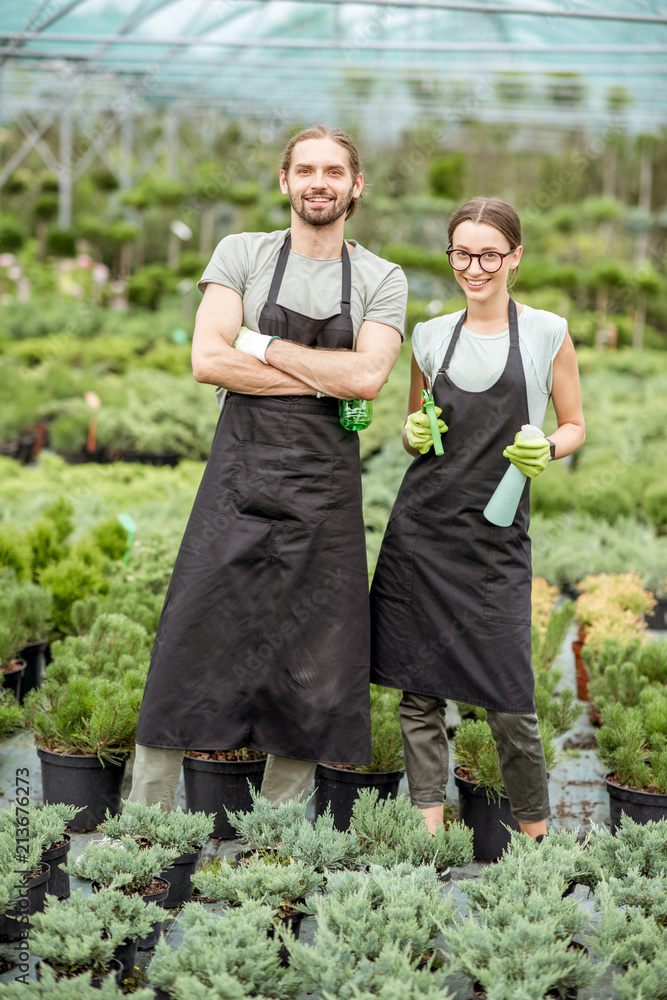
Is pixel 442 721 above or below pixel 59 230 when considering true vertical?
below

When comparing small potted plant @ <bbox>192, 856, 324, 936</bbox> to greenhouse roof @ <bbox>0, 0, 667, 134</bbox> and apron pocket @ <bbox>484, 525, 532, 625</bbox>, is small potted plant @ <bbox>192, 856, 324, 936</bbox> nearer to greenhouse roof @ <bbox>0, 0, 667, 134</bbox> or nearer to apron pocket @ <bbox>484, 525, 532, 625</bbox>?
apron pocket @ <bbox>484, 525, 532, 625</bbox>

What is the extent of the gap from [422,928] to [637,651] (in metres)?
1.81

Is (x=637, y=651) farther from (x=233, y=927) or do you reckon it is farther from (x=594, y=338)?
(x=594, y=338)

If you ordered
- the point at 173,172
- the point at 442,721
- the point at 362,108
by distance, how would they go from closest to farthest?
1. the point at 442,721
2. the point at 173,172
3. the point at 362,108

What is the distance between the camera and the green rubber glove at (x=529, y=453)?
89.5 inches

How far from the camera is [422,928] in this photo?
1.92m

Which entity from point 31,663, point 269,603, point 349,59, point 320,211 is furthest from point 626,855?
point 349,59

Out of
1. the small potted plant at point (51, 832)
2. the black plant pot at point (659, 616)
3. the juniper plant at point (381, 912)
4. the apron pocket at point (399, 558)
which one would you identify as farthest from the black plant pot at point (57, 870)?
the black plant pot at point (659, 616)

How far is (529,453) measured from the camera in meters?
2.27

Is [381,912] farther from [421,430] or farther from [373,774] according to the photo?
[421,430]

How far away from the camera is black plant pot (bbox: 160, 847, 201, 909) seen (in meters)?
2.32

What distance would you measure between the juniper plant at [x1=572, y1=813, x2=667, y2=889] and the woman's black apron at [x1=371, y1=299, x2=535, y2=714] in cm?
37

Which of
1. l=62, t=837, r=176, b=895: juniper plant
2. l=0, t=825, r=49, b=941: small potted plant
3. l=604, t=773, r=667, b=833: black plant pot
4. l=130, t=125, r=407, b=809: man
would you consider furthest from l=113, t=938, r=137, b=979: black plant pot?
l=604, t=773, r=667, b=833: black plant pot

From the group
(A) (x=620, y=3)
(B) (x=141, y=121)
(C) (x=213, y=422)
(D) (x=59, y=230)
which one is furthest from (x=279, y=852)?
(B) (x=141, y=121)
